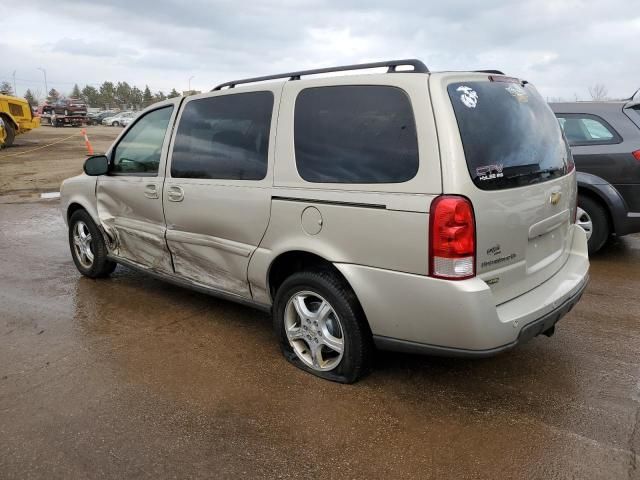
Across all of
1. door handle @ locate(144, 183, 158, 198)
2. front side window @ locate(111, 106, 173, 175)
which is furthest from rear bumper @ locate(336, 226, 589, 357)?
front side window @ locate(111, 106, 173, 175)

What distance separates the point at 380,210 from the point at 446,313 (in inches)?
24.5

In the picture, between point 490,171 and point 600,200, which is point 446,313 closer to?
point 490,171

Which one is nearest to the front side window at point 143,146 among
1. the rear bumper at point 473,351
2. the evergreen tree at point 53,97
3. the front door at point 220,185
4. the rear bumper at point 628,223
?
the front door at point 220,185

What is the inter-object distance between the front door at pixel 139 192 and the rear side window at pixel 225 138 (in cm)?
24

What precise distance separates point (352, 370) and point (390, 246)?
0.84m

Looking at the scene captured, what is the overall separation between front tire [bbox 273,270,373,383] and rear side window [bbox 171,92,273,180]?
0.79 metres

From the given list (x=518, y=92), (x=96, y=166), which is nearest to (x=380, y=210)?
(x=518, y=92)

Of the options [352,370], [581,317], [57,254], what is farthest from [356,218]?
[57,254]

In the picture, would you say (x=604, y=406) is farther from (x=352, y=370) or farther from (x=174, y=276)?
(x=174, y=276)

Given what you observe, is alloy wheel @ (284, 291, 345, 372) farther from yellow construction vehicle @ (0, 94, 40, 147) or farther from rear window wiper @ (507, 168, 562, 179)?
yellow construction vehicle @ (0, 94, 40, 147)

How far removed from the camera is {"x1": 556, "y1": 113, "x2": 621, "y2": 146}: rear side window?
5926 millimetres

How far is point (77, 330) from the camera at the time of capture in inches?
166

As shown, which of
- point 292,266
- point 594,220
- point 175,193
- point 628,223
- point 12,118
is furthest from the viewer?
point 12,118

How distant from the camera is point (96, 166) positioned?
482 cm
